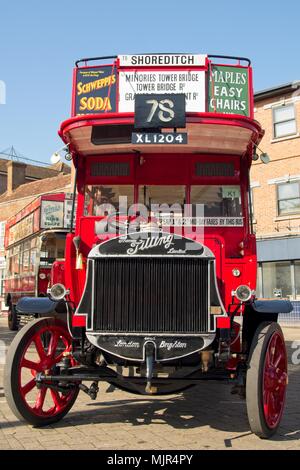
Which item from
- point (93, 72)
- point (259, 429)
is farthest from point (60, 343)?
point (93, 72)

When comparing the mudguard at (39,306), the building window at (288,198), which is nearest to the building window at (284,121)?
the building window at (288,198)

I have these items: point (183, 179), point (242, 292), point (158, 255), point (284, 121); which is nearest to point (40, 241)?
point (183, 179)

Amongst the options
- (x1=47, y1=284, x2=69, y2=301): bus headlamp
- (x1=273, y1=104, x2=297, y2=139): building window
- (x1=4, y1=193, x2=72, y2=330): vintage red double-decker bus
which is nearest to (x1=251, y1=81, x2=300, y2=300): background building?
(x1=273, y1=104, x2=297, y2=139): building window

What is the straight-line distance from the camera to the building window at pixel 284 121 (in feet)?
71.8

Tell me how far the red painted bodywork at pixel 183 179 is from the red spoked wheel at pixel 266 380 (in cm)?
46

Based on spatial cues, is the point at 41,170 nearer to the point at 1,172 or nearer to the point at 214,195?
the point at 1,172

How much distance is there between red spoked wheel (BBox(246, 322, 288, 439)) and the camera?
14.9 feet

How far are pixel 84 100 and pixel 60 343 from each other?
2.92 meters

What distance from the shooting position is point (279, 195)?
72.4ft

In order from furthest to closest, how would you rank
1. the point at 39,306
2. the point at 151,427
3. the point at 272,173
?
the point at 272,173 < the point at 39,306 < the point at 151,427

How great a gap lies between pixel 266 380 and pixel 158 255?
1.60m

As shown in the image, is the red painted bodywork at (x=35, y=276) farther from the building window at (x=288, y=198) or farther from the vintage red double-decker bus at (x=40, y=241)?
the building window at (x=288, y=198)

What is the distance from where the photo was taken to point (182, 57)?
6.06m

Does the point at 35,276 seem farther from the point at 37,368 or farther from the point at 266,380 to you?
the point at 266,380
